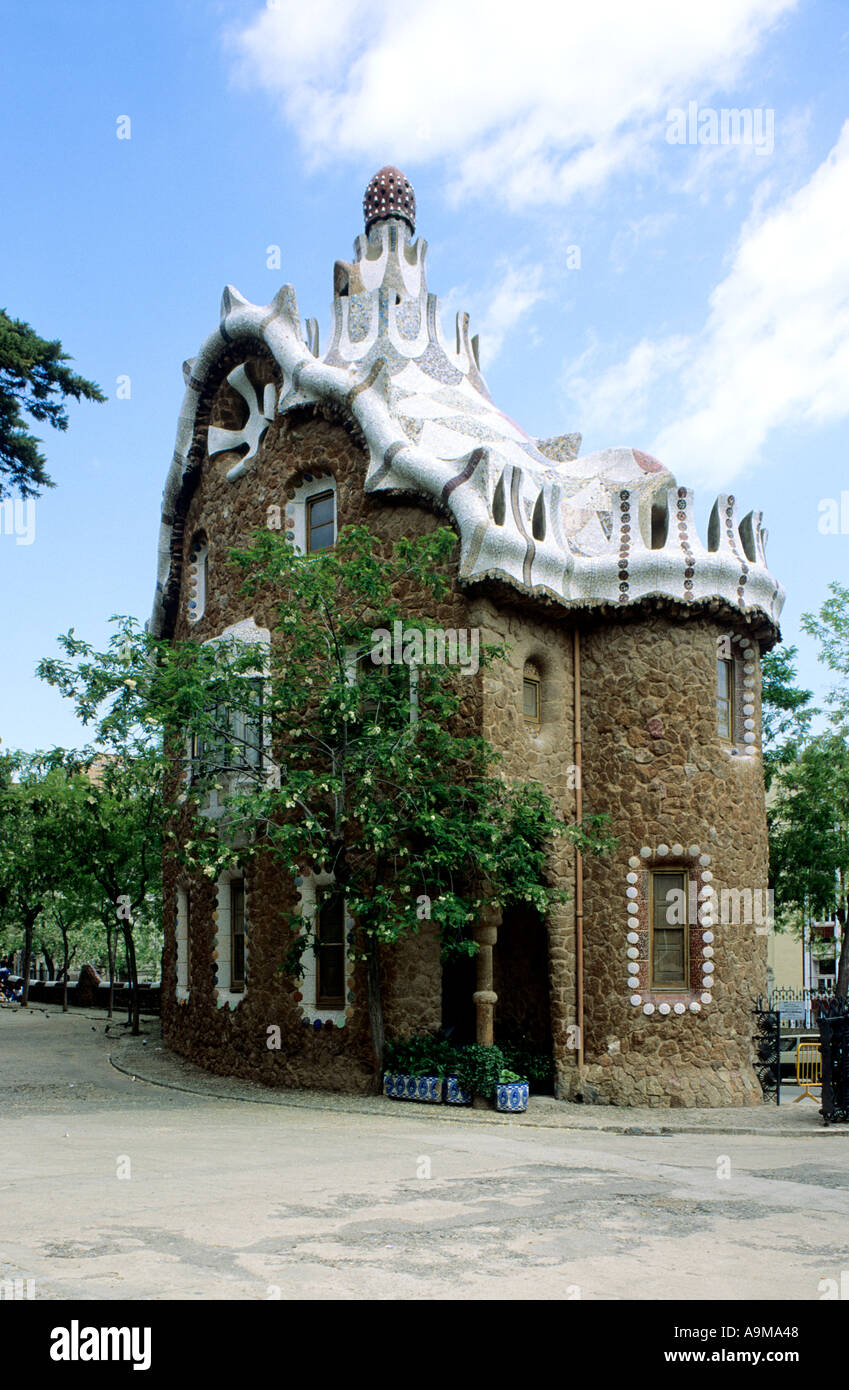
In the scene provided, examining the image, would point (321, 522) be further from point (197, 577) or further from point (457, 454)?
point (197, 577)

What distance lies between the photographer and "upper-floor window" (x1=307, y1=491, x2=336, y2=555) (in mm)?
18938

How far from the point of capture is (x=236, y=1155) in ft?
35.8

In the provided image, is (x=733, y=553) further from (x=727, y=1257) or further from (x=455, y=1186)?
(x=727, y=1257)

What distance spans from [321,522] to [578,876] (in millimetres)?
6441

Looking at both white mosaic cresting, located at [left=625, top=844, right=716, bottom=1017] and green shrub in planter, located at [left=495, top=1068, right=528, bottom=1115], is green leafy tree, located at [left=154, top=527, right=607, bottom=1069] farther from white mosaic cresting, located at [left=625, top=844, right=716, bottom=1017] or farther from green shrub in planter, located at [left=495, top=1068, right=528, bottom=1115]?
green shrub in planter, located at [left=495, top=1068, right=528, bottom=1115]

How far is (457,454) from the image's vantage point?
722 inches

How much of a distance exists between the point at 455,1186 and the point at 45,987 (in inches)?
1590

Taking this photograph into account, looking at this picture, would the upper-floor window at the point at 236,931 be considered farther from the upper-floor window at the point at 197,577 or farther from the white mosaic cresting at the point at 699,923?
the white mosaic cresting at the point at 699,923

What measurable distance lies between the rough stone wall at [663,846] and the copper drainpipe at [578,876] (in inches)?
4.3

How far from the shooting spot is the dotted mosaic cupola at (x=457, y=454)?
672 inches

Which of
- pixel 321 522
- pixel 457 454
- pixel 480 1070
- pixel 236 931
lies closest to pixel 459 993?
pixel 236 931

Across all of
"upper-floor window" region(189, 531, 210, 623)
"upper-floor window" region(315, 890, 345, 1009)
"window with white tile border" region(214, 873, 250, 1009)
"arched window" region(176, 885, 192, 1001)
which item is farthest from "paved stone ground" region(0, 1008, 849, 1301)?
"upper-floor window" region(189, 531, 210, 623)

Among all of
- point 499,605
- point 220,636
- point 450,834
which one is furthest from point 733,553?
point 220,636

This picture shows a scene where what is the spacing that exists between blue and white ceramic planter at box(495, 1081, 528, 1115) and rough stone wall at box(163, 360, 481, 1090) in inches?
57.4
